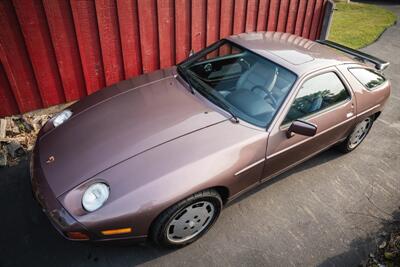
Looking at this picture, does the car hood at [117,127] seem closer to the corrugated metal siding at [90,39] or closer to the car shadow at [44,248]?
the car shadow at [44,248]

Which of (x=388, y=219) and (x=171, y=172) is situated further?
(x=388, y=219)

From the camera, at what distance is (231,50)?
11.6 feet

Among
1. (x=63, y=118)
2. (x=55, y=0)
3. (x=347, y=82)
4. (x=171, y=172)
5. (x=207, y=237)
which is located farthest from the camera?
(x=55, y=0)

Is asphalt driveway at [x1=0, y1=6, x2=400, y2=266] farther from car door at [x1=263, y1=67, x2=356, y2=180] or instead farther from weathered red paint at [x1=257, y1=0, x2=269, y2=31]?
weathered red paint at [x1=257, y1=0, x2=269, y2=31]

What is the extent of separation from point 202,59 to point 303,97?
132 centimetres

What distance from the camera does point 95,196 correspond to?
7.60 ft

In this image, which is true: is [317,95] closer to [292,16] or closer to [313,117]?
[313,117]

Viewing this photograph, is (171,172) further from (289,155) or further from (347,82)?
(347,82)

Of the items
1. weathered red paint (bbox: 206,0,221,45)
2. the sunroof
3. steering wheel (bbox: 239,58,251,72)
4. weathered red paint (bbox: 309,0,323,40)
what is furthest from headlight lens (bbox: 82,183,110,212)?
weathered red paint (bbox: 309,0,323,40)

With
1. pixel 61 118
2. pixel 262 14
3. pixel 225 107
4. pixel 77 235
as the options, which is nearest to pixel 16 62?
pixel 61 118

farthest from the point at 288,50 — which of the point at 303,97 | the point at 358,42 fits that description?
the point at 358,42

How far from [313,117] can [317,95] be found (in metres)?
0.26

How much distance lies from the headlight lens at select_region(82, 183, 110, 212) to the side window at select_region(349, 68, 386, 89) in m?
3.09

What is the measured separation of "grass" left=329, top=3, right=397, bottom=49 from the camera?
27.2 feet
